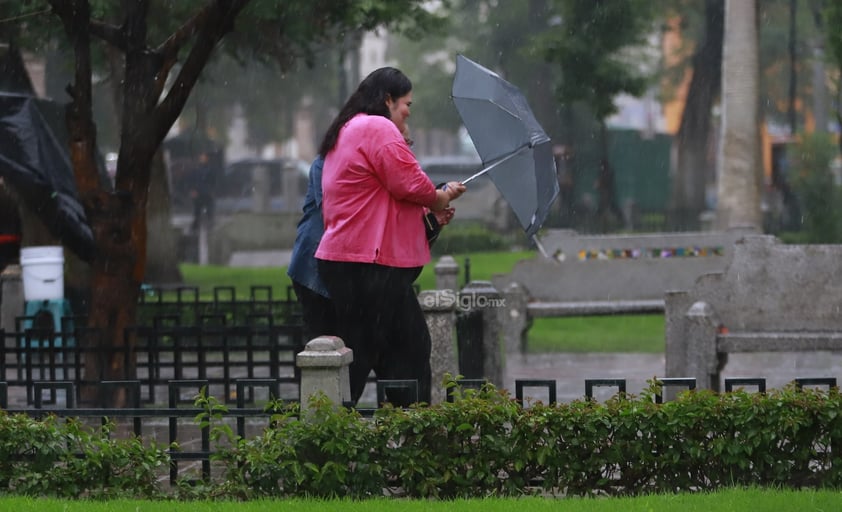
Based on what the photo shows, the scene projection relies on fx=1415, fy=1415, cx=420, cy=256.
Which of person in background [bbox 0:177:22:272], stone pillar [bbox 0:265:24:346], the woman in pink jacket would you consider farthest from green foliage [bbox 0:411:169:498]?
person in background [bbox 0:177:22:272]

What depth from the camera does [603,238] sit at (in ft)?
54.8

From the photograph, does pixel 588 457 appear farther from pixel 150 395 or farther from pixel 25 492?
pixel 150 395

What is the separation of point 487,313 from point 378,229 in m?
3.63

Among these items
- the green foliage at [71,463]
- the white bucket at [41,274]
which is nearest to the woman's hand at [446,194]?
the green foliage at [71,463]

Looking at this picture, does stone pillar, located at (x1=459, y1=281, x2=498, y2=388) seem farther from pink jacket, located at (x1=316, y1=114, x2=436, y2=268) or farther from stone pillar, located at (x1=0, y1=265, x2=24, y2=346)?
stone pillar, located at (x1=0, y1=265, x2=24, y2=346)

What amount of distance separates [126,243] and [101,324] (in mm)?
671

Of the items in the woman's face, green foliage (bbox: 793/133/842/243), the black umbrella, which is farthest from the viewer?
green foliage (bbox: 793/133/842/243)

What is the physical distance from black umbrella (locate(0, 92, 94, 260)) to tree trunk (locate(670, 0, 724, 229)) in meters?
22.4

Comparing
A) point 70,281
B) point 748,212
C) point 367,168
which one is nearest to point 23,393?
point 70,281

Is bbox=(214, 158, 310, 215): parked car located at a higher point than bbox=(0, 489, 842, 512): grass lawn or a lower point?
higher

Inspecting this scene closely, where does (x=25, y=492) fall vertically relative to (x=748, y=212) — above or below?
below

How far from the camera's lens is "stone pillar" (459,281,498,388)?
10562 millimetres

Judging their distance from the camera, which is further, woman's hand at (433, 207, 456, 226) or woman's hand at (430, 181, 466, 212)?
woman's hand at (433, 207, 456, 226)

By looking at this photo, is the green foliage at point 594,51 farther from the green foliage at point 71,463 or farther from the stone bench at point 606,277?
the green foliage at point 71,463
